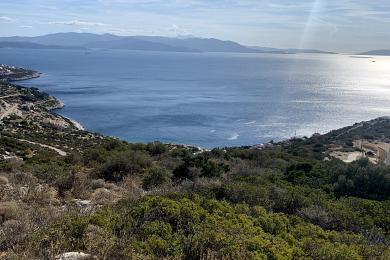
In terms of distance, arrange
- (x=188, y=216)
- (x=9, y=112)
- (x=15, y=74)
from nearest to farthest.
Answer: (x=188, y=216)
(x=9, y=112)
(x=15, y=74)

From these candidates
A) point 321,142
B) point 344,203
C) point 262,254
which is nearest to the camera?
point 262,254

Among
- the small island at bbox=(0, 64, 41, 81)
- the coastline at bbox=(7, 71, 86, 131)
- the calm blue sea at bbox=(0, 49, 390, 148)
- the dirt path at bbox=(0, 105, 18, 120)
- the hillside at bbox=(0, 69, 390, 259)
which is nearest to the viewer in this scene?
the hillside at bbox=(0, 69, 390, 259)

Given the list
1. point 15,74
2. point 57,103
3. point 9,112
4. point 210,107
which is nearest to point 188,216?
A: point 9,112

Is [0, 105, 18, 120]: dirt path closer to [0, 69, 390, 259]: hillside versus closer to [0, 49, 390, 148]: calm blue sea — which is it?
[0, 49, 390, 148]: calm blue sea

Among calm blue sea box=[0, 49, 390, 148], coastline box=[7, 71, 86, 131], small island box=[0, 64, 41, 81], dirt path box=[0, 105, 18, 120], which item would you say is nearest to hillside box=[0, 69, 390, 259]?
calm blue sea box=[0, 49, 390, 148]

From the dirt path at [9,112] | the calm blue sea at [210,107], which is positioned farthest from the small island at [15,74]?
the dirt path at [9,112]

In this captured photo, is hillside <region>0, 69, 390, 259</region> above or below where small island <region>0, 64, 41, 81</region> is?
above

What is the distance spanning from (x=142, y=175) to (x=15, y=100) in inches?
3134

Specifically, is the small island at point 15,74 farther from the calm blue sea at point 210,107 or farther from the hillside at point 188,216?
the hillside at point 188,216

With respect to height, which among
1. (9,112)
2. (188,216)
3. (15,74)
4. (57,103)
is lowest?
(57,103)

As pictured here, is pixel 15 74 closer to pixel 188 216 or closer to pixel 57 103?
pixel 57 103

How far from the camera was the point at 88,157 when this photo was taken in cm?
2005

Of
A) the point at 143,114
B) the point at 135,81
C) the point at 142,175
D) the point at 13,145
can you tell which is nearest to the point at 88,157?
the point at 142,175

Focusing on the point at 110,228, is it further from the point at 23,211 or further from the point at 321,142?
the point at 321,142
